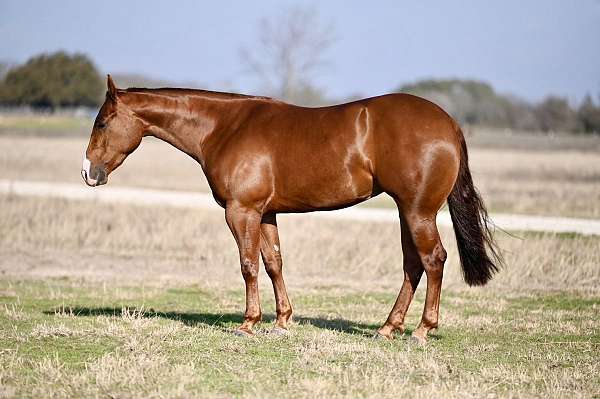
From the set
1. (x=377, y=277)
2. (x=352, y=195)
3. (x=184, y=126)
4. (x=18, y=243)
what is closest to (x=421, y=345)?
(x=352, y=195)

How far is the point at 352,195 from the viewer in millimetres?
8672

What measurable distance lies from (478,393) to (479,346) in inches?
81.3

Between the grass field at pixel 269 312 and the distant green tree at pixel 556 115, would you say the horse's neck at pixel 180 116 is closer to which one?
the grass field at pixel 269 312

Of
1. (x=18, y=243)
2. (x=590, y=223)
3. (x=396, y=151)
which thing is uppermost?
(x=396, y=151)

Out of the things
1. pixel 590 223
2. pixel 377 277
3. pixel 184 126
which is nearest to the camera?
pixel 184 126

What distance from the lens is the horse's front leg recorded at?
28.7 feet

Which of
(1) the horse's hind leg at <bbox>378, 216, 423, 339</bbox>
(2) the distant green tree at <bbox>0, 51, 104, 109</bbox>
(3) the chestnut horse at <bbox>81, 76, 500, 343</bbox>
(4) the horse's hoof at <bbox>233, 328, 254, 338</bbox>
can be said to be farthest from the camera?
(2) the distant green tree at <bbox>0, 51, 104, 109</bbox>

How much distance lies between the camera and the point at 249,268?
29.1ft

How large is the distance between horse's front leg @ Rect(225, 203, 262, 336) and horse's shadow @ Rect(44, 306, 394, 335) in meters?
0.44

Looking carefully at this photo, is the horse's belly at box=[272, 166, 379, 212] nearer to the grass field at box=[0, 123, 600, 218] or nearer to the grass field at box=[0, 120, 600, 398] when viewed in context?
the grass field at box=[0, 120, 600, 398]

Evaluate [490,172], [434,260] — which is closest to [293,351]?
[434,260]

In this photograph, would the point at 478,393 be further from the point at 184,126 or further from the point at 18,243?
the point at 18,243

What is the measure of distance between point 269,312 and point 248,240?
2566 millimetres

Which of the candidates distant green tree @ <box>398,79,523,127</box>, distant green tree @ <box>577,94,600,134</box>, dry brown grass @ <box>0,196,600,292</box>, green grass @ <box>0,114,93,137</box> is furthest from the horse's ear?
distant green tree @ <box>577,94,600,134</box>
